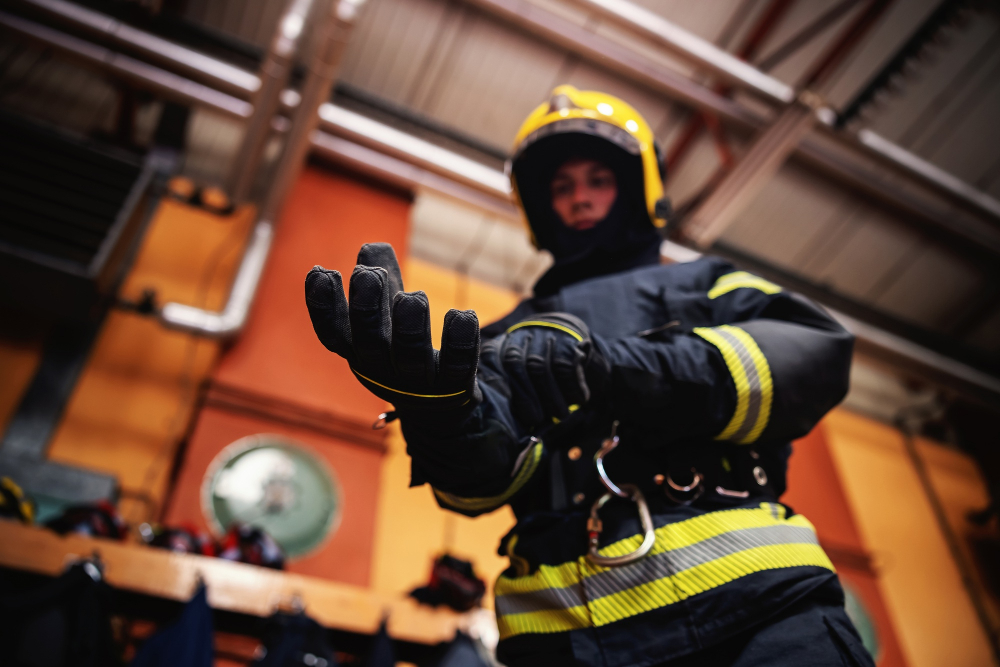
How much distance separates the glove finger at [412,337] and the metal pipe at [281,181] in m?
3.48

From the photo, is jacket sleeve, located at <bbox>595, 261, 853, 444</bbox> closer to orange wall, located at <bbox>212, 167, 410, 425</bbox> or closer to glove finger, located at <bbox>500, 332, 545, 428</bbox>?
glove finger, located at <bbox>500, 332, 545, 428</bbox>

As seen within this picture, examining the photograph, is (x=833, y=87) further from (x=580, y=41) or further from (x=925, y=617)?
(x=925, y=617)

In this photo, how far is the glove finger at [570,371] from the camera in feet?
3.36

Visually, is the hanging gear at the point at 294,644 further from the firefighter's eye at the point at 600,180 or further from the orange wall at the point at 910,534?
the orange wall at the point at 910,534

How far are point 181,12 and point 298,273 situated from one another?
94.9 inches

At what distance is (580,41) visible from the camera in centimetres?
466

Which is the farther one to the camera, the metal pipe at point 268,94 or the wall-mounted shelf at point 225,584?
the metal pipe at point 268,94

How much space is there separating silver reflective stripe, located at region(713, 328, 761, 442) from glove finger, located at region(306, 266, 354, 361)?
67cm

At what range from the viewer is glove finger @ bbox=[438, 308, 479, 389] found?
32.3 inches

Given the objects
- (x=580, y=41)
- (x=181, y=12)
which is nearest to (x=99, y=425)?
(x=181, y=12)

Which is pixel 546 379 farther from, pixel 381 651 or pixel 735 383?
pixel 381 651

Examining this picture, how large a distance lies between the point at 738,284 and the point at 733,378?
13.5 inches

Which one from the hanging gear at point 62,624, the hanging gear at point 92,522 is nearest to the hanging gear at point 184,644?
the hanging gear at point 62,624

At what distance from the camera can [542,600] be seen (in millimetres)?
1079
